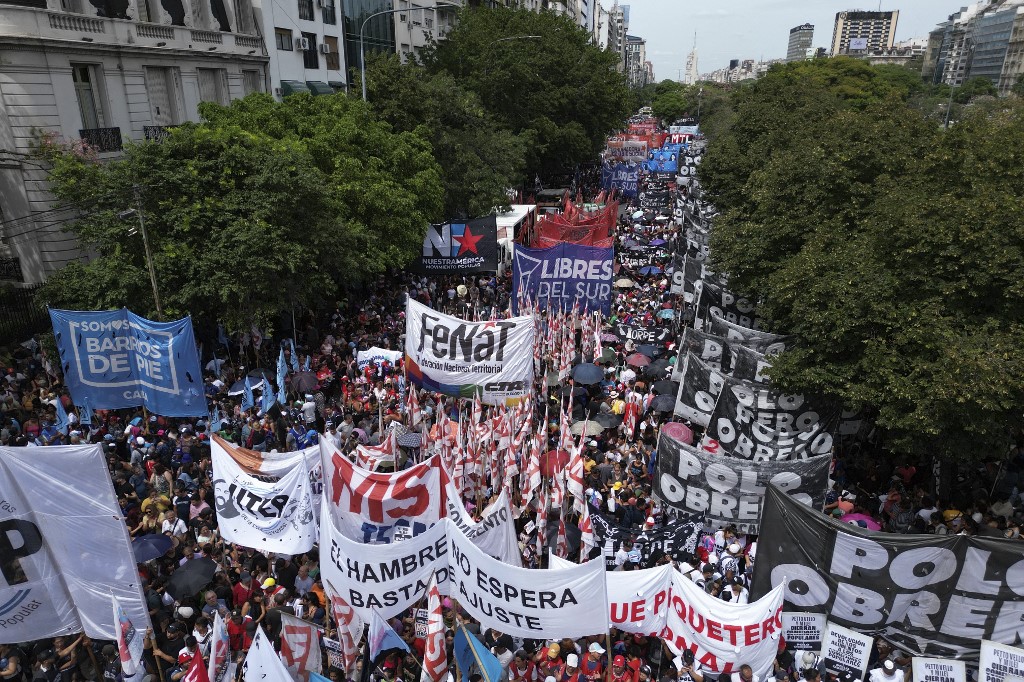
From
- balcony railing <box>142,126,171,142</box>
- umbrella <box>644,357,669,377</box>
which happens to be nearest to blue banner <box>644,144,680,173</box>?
balcony railing <box>142,126,171,142</box>

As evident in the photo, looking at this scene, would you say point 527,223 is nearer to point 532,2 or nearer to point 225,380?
point 225,380

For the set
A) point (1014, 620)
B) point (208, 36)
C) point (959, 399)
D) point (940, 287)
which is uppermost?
point (208, 36)

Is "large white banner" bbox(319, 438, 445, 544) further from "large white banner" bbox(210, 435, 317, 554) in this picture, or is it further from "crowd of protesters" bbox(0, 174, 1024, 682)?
"crowd of protesters" bbox(0, 174, 1024, 682)

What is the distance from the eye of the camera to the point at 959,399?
418 inches

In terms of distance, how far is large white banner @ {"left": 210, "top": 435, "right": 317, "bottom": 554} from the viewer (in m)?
10.4

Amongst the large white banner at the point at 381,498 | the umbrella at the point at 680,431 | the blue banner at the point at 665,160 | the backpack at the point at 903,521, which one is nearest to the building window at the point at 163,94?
the large white banner at the point at 381,498

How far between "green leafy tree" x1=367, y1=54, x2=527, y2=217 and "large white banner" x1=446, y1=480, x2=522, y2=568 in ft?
63.3

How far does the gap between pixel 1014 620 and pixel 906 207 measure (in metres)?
7.85

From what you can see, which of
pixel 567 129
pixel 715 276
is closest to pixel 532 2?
pixel 567 129

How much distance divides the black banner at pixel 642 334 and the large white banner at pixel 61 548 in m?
15.2

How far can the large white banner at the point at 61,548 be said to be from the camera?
855 centimetres

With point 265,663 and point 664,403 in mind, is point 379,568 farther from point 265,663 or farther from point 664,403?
point 664,403

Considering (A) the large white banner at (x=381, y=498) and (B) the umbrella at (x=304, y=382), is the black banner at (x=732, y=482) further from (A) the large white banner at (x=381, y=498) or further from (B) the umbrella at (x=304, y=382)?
(B) the umbrella at (x=304, y=382)

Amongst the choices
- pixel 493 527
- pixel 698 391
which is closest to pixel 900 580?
pixel 493 527
